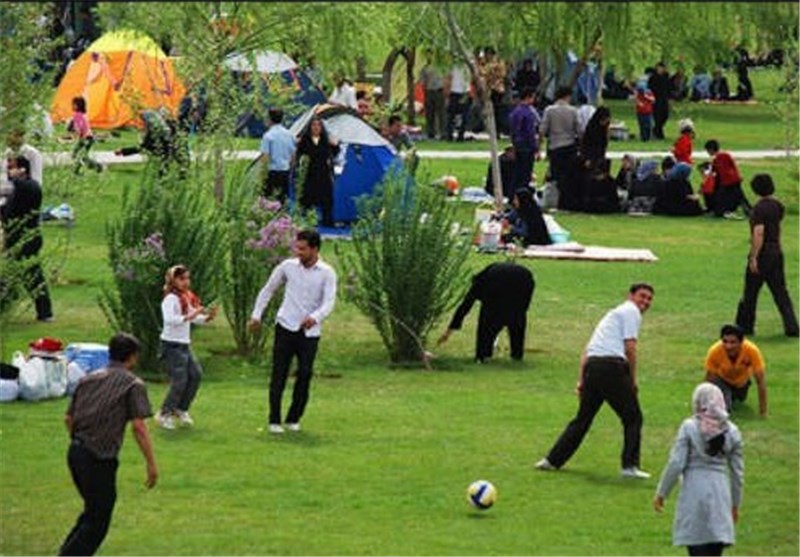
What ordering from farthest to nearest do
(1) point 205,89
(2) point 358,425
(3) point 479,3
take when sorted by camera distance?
(1) point 205,89, (2) point 358,425, (3) point 479,3

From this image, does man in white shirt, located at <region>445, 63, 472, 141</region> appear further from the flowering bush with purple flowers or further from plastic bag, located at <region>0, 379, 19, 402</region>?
plastic bag, located at <region>0, 379, 19, 402</region>

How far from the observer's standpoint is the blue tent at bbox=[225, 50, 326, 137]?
3444 centimetres

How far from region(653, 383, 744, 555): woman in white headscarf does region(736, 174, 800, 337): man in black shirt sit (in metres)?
9.22

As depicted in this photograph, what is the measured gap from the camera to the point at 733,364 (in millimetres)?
20766

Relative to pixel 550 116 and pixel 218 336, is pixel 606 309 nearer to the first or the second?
pixel 218 336

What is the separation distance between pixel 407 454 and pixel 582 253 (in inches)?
486

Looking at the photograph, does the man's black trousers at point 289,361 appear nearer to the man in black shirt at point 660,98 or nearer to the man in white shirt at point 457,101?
the man in white shirt at point 457,101

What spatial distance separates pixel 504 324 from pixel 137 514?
23.1ft

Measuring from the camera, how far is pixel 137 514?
17.6 metres

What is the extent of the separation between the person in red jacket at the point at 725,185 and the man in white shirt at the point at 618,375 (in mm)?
18069

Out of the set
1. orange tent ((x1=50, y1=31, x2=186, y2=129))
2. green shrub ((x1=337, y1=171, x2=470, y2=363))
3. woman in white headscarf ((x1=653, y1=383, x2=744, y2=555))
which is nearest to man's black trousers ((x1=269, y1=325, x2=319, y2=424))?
green shrub ((x1=337, y1=171, x2=470, y2=363))

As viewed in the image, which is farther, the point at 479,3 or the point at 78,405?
the point at 78,405

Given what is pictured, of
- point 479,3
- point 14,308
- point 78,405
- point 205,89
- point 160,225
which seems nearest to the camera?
point 479,3

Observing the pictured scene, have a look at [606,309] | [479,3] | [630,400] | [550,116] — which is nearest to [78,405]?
[479,3]
